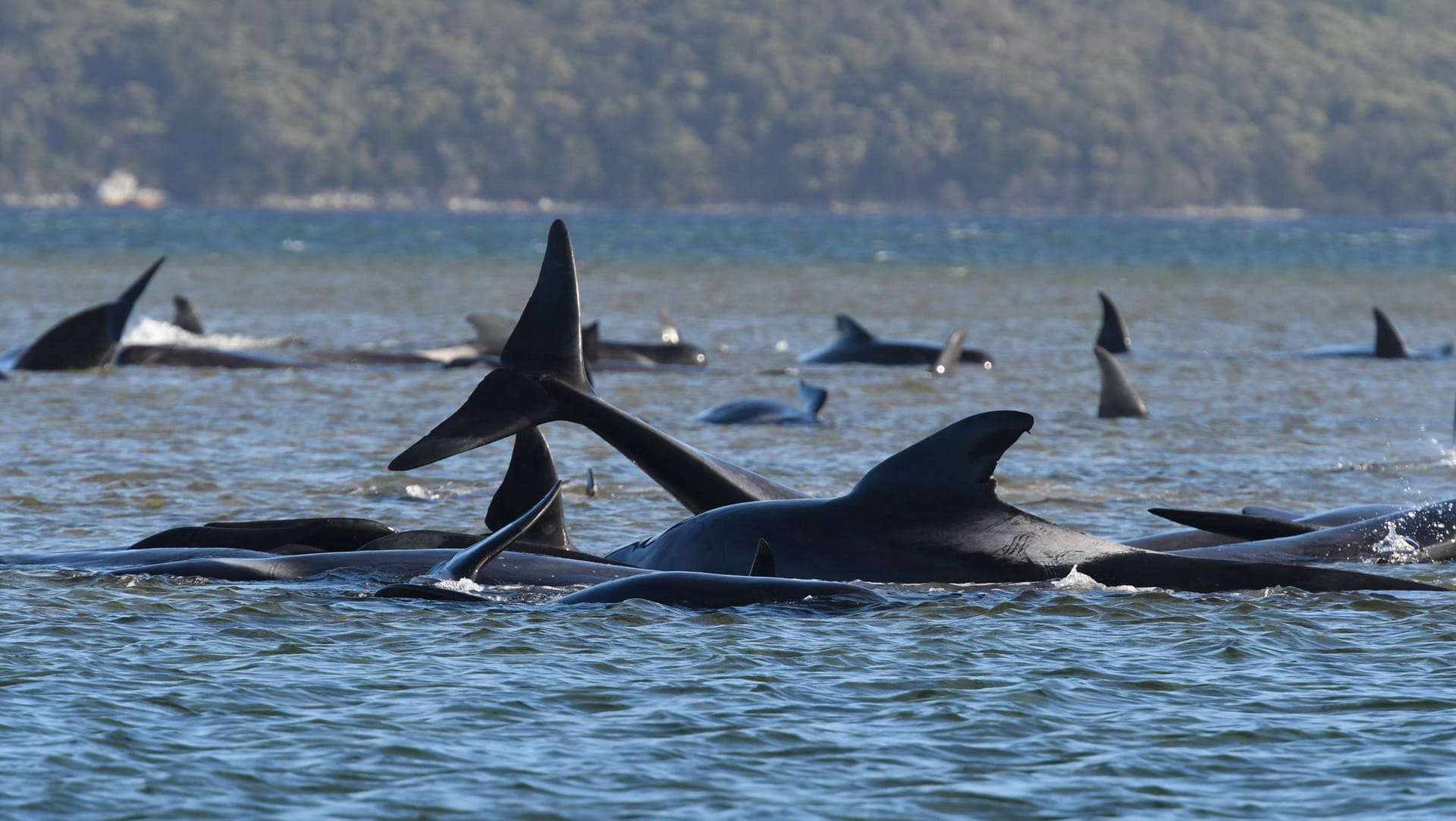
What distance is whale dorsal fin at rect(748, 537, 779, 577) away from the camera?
36.8ft

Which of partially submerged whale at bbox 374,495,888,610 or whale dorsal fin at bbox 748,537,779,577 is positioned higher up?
whale dorsal fin at bbox 748,537,779,577

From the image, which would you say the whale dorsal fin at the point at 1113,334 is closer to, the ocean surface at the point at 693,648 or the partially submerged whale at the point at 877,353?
the partially submerged whale at the point at 877,353

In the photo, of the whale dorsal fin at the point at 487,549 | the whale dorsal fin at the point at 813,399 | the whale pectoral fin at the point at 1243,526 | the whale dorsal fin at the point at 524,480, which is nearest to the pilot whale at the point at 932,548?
the whale pectoral fin at the point at 1243,526

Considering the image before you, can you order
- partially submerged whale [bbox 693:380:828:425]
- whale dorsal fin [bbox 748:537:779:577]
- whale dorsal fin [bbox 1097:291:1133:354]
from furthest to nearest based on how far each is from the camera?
whale dorsal fin [bbox 1097:291:1133:354] < partially submerged whale [bbox 693:380:828:425] < whale dorsal fin [bbox 748:537:779:577]

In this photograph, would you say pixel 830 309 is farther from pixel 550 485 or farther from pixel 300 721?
pixel 300 721

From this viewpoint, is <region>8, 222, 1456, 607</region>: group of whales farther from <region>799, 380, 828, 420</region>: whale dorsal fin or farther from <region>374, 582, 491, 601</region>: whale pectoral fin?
<region>799, 380, 828, 420</region>: whale dorsal fin

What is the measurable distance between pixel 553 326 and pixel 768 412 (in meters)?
9.72

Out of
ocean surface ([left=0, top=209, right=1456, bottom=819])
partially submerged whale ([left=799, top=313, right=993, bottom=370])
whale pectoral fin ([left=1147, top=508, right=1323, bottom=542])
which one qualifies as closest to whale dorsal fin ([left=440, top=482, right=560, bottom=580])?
ocean surface ([left=0, top=209, right=1456, bottom=819])

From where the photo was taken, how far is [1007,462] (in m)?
19.2

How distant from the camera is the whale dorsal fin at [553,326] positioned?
42.5 feet

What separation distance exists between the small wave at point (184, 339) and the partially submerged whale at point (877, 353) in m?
8.20

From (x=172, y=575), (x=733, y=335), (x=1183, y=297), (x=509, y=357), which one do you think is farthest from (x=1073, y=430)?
(x=1183, y=297)

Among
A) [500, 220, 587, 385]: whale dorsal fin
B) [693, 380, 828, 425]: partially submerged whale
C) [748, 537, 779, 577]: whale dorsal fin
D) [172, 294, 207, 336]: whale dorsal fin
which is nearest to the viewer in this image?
[748, 537, 779, 577]: whale dorsal fin

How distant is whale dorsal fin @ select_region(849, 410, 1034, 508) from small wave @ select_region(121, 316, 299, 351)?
20248 mm
